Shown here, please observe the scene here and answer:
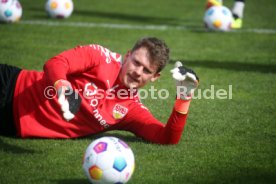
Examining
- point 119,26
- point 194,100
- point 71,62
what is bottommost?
point 119,26

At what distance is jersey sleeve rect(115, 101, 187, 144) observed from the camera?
5.40m

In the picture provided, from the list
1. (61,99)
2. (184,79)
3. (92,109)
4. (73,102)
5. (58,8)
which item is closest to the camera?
(61,99)

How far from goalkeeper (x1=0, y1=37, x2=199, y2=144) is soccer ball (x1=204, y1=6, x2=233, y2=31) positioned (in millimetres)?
6693

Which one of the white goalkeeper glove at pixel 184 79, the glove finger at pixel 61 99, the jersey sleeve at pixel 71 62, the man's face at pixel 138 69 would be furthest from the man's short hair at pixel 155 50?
the glove finger at pixel 61 99

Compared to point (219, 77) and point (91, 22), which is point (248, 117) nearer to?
point (219, 77)

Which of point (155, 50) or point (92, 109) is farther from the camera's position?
point (92, 109)

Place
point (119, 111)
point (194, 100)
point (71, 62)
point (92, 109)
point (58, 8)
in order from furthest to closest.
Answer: point (58, 8)
point (194, 100)
point (119, 111)
point (92, 109)
point (71, 62)

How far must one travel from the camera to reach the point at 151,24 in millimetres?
12977

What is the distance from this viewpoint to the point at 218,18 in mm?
12008

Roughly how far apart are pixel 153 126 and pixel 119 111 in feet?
1.18

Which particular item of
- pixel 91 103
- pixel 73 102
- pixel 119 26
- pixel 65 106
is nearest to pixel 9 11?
pixel 119 26

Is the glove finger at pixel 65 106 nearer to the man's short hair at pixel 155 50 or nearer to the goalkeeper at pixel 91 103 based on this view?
the goalkeeper at pixel 91 103

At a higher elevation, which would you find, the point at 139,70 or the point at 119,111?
the point at 139,70

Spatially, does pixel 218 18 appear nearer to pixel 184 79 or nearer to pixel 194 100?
pixel 194 100
